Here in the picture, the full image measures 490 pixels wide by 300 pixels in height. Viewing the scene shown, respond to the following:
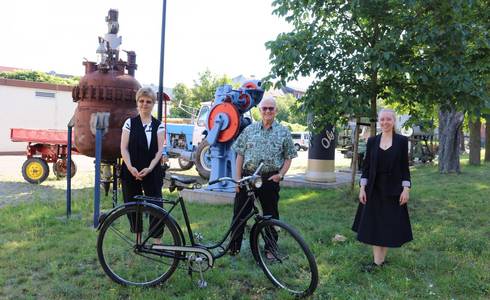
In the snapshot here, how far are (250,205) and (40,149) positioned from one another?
866 cm

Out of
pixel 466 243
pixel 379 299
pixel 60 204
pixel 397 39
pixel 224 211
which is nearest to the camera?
pixel 379 299

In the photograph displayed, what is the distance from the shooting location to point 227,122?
8344mm

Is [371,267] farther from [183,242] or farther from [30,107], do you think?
[30,107]

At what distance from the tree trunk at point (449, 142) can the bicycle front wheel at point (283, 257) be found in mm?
11627

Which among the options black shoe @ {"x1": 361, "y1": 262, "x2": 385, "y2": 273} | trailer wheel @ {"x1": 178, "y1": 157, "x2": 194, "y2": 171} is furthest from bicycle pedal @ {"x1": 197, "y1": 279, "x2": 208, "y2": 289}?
trailer wheel @ {"x1": 178, "y1": 157, "x2": 194, "y2": 171}

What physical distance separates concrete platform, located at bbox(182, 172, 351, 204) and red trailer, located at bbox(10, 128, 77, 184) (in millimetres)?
3949

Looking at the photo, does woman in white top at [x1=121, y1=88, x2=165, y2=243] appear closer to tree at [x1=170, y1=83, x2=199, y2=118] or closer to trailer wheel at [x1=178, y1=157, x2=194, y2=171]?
trailer wheel at [x1=178, y1=157, x2=194, y2=171]

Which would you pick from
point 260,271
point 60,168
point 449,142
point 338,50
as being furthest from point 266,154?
point 449,142

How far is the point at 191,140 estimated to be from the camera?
1573 cm

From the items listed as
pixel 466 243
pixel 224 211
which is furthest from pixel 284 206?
pixel 466 243

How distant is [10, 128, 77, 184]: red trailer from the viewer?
11031mm

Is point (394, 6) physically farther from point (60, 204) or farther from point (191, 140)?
point (191, 140)

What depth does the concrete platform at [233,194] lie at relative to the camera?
27.2 feet

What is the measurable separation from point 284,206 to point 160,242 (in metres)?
4.20
